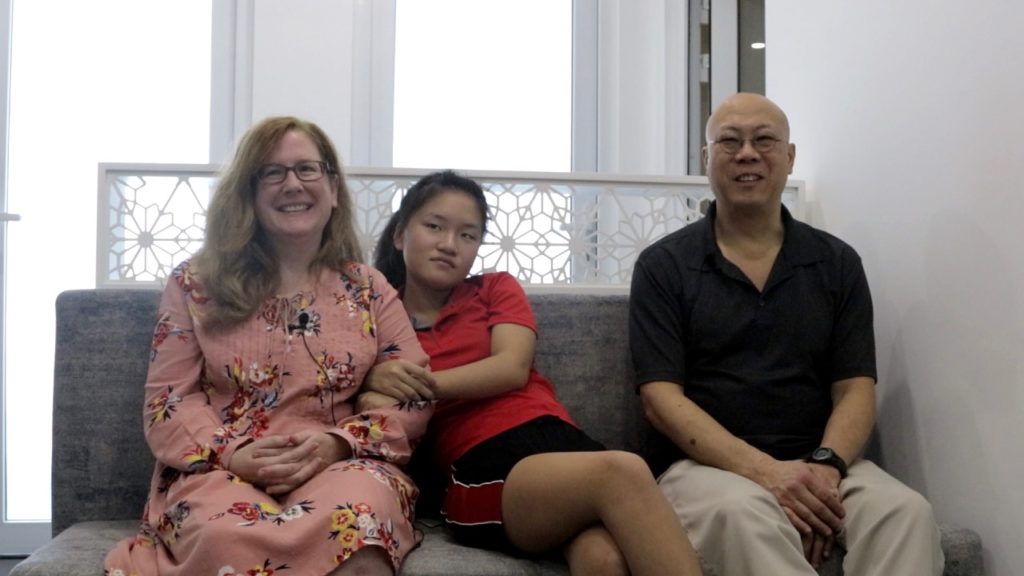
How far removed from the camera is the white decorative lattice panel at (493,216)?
245 cm

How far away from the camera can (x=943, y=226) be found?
2.07 metres

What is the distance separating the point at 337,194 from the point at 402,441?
0.55 m

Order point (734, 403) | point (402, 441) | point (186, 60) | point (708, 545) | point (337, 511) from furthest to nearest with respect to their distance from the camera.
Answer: point (186, 60), point (734, 403), point (402, 441), point (708, 545), point (337, 511)

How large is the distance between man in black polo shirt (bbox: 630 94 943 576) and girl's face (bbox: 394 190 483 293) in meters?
0.37

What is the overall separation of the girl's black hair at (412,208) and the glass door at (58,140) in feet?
6.67

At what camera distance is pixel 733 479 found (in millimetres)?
1792

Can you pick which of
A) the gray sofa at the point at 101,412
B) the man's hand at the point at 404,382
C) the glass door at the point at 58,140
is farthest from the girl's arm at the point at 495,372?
the glass door at the point at 58,140

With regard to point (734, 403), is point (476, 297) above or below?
above

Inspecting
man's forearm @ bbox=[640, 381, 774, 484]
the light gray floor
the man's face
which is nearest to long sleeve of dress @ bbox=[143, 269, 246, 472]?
man's forearm @ bbox=[640, 381, 774, 484]

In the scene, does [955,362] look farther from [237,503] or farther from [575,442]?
[237,503]

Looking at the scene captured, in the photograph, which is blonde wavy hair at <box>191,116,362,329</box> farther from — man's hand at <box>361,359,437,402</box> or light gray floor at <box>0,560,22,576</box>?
light gray floor at <box>0,560,22,576</box>

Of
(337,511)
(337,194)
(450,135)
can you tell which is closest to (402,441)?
(337,511)

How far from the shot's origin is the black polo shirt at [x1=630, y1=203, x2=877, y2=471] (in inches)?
78.9

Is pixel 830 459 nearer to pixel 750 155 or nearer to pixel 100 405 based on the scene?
pixel 750 155
